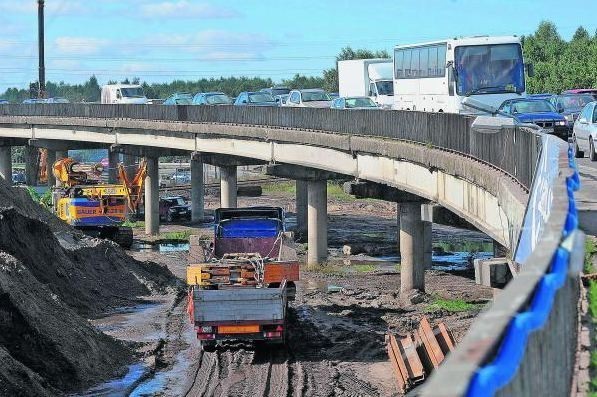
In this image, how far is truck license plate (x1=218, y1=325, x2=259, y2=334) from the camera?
2562 cm

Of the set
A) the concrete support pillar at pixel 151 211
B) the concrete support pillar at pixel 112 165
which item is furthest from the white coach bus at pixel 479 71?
the concrete support pillar at pixel 112 165

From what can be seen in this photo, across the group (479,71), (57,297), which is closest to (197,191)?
(479,71)

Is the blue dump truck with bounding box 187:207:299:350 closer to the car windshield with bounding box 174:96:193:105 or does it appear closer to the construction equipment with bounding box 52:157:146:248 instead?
the construction equipment with bounding box 52:157:146:248

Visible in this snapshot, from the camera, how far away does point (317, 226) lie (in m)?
50.2

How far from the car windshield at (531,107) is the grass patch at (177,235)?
93.8 feet

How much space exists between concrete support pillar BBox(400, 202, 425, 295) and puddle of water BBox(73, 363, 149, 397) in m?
15.5

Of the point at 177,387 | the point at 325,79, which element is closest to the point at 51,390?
the point at 177,387

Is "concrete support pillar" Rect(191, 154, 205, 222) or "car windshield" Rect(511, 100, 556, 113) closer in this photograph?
"car windshield" Rect(511, 100, 556, 113)

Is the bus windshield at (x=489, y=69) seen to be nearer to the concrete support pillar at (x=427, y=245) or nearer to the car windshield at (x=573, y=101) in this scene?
the car windshield at (x=573, y=101)

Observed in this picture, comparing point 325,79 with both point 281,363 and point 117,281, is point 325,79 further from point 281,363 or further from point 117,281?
point 281,363

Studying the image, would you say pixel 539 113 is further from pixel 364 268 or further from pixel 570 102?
pixel 364 268

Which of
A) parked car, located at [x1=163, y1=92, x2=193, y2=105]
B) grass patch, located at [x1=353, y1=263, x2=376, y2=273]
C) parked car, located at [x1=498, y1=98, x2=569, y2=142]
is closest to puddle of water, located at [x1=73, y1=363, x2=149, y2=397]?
parked car, located at [x1=498, y1=98, x2=569, y2=142]

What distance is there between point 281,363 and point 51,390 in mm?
5869

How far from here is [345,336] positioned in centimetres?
3008
